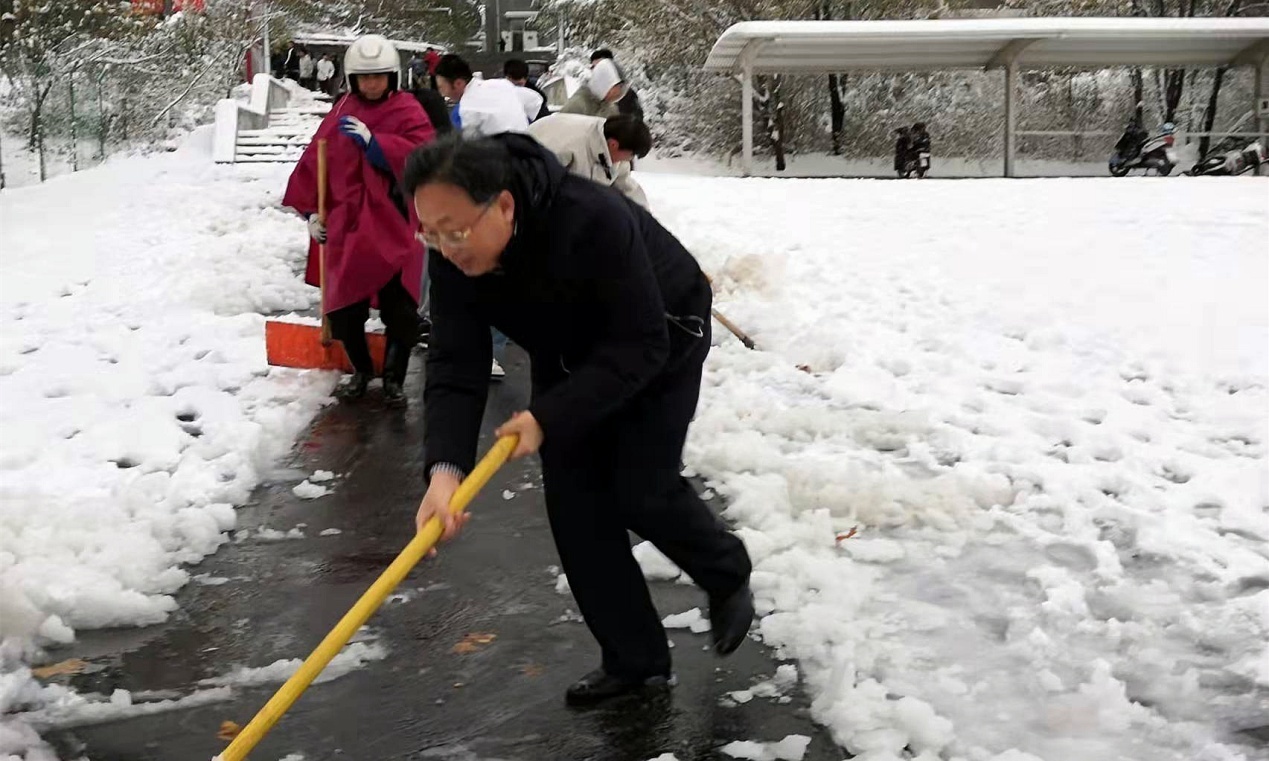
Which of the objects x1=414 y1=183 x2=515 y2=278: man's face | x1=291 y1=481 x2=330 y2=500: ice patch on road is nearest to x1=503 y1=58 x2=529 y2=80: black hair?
x1=291 y1=481 x2=330 y2=500: ice patch on road

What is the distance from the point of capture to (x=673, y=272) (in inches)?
111

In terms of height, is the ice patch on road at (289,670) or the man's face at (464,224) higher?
the man's face at (464,224)

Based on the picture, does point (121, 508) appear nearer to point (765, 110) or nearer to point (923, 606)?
point (923, 606)

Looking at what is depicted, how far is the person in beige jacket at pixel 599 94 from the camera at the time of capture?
6.23 metres

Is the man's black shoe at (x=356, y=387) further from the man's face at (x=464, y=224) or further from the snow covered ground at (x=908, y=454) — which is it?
the man's face at (x=464, y=224)

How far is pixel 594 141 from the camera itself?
516 centimetres

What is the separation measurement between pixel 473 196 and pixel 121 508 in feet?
9.02

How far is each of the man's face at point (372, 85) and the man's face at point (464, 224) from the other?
368 centimetres

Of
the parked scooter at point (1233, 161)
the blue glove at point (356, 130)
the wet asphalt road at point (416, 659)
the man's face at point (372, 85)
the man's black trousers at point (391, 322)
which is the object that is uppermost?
the man's face at point (372, 85)

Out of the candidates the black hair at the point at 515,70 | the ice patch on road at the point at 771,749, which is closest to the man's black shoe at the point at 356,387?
the black hair at the point at 515,70

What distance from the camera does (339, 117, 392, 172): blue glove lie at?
577 centimetres

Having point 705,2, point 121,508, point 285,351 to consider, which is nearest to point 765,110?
point 705,2

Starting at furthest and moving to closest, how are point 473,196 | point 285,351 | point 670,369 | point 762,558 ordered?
1. point 285,351
2. point 762,558
3. point 670,369
4. point 473,196

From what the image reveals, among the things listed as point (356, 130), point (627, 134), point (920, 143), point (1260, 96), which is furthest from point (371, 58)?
point (1260, 96)
